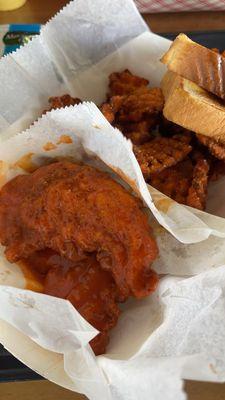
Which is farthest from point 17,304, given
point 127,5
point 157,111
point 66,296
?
point 127,5

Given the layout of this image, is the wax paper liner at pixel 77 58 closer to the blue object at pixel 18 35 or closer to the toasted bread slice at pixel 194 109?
the toasted bread slice at pixel 194 109

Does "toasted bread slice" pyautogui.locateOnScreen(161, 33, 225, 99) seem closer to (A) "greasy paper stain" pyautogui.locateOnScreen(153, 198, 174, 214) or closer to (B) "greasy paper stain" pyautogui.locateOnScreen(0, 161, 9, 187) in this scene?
(A) "greasy paper stain" pyautogui.locateOnScreen(153, 198, 174, 214)

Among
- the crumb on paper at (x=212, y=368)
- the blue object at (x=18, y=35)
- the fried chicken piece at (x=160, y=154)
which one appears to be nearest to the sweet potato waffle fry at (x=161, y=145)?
the fried chicken piece at (x=160, y=154)

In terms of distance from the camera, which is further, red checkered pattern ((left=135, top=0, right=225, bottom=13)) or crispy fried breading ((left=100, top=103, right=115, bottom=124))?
red checkered pattern ((left=135, top=0, right=225, bottom=13))

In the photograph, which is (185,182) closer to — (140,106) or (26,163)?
(140,106)

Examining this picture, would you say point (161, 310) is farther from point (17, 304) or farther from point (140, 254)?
point (17, 304)

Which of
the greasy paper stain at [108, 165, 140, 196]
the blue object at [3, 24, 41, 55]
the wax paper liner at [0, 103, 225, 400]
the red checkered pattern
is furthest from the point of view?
the red checkered pattern

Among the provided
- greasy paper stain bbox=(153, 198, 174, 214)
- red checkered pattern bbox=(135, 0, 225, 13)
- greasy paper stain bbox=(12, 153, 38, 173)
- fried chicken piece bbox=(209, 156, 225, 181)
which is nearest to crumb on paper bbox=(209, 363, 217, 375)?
greasy paper stain bbox=(153, 198, 174, 214)
